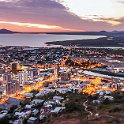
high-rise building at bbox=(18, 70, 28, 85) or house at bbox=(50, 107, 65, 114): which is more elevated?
house at bbox=(50, 107, 65, 114)

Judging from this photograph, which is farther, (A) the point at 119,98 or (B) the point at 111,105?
(A) the point at 119,98

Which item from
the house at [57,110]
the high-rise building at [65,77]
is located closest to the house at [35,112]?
the house at [57,110]

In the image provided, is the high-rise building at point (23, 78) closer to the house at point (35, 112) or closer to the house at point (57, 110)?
the house at point (35, 112)

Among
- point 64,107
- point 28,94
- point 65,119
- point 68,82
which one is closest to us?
point 65,119

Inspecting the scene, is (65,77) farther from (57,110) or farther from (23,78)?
(57,110)

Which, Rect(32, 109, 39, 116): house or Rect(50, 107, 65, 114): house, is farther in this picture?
Rect(32, 109, 39, 116): house

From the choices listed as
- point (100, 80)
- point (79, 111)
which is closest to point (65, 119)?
point (79, 111)

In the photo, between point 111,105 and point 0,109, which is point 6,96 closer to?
point 0,109

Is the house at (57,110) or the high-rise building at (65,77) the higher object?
the house at (57,110)

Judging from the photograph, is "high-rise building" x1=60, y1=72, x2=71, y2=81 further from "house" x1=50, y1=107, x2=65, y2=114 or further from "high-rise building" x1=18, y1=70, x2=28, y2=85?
"house" x1=50, y1=107, x2=65, y2=114

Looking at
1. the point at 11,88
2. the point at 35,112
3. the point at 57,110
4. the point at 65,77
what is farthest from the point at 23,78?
the point at 57,110

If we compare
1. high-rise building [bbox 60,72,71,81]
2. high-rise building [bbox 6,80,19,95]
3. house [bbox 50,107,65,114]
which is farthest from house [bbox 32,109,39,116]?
high-rise building [bbox 60,72,71,81]
